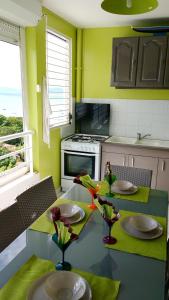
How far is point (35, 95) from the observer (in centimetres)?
267

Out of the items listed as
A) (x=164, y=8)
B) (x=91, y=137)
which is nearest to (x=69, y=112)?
(x=91, y=137)

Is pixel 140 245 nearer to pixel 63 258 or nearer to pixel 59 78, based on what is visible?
pixel 63 258

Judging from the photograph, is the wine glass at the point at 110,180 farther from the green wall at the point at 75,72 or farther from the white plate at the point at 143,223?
the green wall at the point at 75,72

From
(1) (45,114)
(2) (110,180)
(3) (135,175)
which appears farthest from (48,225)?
(1) (45,114)

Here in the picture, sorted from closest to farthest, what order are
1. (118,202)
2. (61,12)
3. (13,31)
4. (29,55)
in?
(118,202), (13,31), (29,55), (61,12)

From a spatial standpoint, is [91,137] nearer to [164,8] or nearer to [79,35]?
[79,35]

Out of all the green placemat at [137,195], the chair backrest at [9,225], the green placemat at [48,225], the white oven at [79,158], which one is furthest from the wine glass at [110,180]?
the white oven at [79,158]

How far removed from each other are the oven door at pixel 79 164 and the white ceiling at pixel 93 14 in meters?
1.72

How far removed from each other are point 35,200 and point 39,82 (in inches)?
59.7

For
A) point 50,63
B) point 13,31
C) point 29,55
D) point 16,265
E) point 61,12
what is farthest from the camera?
point 50,63

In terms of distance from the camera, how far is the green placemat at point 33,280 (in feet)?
2.86

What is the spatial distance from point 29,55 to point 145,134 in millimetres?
1949

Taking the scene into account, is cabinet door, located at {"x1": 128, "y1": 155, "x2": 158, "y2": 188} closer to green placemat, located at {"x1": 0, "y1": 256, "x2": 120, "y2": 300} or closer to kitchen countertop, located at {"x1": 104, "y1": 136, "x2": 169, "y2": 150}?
kitchen countertop, located at {"x1": 104, "y1": 136, "x2": 169, "y2": 150}

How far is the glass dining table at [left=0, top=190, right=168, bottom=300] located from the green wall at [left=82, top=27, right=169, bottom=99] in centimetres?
251
